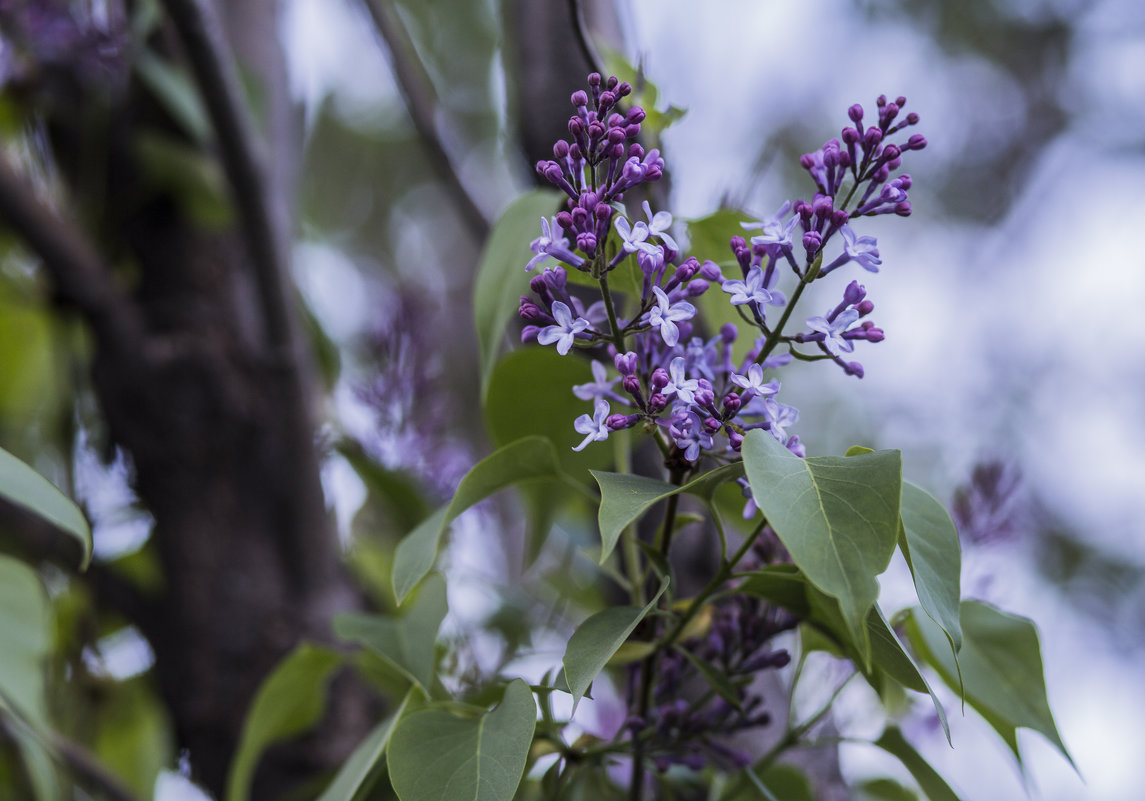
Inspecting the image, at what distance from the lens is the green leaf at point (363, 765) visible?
42 centimetres

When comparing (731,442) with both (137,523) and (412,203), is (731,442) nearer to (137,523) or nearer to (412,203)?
(137,523)

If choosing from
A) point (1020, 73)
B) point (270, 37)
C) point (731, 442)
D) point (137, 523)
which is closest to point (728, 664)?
point (731, 442)

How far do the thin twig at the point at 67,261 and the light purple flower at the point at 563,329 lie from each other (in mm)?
704

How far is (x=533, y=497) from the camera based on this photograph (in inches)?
25.3

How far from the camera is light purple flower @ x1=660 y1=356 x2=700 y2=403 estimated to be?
37 centimetres

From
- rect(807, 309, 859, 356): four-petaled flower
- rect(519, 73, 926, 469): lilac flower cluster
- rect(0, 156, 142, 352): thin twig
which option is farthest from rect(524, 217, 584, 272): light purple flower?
rect(0, 156, 142, 352): thin twig

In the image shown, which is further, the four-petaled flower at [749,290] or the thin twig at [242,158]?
the thin twig at [242,158]

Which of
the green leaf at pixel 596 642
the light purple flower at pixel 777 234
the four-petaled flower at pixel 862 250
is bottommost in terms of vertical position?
the green leaf at pixel 596 642

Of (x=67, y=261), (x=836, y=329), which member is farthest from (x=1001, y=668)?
(x=67, y=261)

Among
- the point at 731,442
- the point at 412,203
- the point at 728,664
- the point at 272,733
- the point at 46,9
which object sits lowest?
the point at 412,203

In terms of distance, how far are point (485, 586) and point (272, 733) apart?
0.33 metres

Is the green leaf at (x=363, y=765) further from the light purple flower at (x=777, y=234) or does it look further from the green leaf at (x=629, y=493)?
the light purple flower at (x=777, y=234)

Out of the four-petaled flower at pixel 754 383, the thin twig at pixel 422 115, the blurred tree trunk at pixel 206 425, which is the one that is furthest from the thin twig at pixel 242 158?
the four-petaled flower at pixel 754 383

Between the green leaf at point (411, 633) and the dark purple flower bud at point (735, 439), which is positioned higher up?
the dark purple flower bud at point (735, 439)
